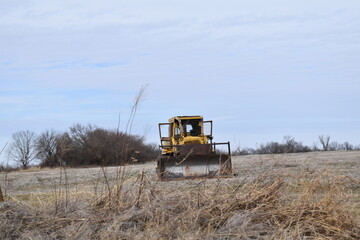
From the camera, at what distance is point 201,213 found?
6773mm

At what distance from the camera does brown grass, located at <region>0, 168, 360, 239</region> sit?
252 inches

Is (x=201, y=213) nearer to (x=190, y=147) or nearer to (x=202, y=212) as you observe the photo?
(x=202, y=212)

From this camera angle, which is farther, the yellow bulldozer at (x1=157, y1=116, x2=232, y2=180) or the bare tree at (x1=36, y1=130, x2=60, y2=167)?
the yellow bulldozer at (x1=157, y1=116, x2=232, y2=180)

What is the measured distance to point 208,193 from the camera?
7457 millimetres

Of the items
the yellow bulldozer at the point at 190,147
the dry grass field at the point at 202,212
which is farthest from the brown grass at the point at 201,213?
the yellow bulldozer at the point at 190,147

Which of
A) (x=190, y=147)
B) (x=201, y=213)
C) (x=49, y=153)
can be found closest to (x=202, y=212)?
(x=201, y=213)

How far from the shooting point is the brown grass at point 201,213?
6.41 m

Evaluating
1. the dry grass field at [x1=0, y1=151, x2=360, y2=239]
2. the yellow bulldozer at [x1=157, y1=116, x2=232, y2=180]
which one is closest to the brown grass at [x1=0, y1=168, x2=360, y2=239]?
the dry grass field at [x1=0, y1=151, x2=360, y2=239]

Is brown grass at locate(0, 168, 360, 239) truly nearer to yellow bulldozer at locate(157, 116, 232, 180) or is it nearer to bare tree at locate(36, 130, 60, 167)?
bare tree at locate(36, 130, 60, 167)

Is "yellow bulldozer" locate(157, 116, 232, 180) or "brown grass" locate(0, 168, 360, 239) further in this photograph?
"yellow bulldozer" locate(157, 116, 232, 180)

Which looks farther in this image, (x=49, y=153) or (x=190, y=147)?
(x=190, y=147)

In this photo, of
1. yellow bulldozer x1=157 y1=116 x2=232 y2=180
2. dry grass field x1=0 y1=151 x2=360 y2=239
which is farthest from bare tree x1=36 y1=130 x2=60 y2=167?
yellow bulldozer x1=157 y1=116 x2=232 y2=180

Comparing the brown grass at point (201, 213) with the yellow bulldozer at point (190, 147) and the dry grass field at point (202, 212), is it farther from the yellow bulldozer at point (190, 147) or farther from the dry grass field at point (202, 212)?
the yellow bulldozer at point (190, 147)

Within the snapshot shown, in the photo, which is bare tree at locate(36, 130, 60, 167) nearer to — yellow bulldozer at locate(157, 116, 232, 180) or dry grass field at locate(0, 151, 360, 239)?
dry grass field at locate(0, 151, 360, 239)
